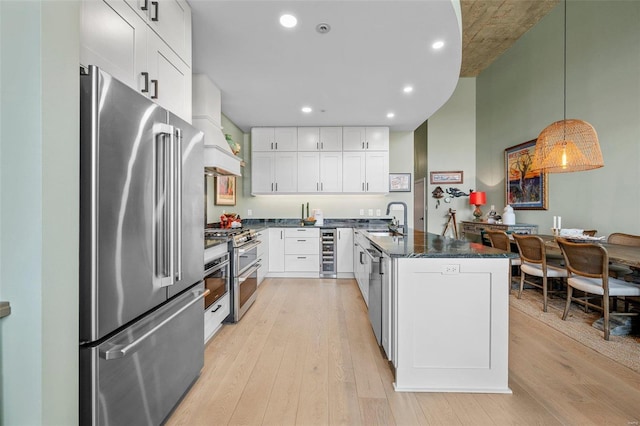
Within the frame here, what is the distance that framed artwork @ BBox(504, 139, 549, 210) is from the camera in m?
4.63

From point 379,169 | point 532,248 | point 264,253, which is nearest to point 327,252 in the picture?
point 264,253

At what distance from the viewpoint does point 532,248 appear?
11.2 ft

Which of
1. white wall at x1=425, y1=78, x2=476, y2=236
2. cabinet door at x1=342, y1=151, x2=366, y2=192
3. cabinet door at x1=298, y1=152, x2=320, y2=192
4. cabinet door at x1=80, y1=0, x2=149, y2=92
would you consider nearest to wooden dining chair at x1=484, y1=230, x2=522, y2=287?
cabinet door at x1=342, y1=151, x2=366, y2=192

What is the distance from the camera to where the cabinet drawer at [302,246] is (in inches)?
183

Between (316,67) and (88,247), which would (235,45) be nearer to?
(316,67)

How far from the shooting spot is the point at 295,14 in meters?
2.01

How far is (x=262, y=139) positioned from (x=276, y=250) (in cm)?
198

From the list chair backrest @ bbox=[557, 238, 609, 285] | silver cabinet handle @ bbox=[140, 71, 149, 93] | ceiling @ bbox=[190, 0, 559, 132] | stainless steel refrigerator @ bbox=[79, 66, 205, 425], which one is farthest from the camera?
chair backrest @ bbox=[557, 238, 609, 285]

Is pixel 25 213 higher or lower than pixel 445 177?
lower

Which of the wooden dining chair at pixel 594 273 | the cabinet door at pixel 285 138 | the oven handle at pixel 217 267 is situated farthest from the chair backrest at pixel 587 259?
the cabinet door at pixel 285 138

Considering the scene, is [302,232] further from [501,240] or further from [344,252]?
[501,240]

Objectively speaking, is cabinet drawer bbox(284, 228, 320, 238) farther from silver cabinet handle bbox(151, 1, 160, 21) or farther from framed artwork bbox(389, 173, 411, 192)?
silver cabinet handle bbox(151, 1, 160, 21)

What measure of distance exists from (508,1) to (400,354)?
5.25 m

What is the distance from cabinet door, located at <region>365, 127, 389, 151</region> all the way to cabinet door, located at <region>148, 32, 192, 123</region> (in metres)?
3.29
